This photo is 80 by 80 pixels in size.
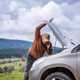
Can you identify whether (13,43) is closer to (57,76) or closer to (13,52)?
(13,52)

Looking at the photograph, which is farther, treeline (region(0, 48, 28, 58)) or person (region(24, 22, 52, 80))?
treeline (region(0, 48, 28, 58))

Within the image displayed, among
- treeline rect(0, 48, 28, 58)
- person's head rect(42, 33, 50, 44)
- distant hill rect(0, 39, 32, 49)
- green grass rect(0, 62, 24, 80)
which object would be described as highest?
person's head rect(42, 33, 50, 44)

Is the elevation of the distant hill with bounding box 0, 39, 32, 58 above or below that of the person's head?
below

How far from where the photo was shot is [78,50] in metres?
10.9

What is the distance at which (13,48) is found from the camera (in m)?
14.2

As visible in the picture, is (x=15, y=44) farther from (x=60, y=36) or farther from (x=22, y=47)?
(x=60, y=36)

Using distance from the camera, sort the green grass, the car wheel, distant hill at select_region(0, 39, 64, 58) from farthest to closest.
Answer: distant hill at select_region(0, 39, 64, 58), the green grass, the car wheel

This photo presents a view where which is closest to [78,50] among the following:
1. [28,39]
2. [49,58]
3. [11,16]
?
[49,58]

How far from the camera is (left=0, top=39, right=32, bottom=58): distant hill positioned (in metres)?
14.2

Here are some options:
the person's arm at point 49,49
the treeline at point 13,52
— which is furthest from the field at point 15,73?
the person's arm at point 49,49

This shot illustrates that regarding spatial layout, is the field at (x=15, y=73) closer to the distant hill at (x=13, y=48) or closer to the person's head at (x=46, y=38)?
the distant hill at (x=13, y=48)

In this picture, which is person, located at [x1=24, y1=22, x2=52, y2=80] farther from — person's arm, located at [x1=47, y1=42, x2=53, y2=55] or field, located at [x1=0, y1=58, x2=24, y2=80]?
field, located at [x1=0, y1=58, x2=24, y2=80]

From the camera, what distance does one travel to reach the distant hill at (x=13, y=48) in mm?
14211

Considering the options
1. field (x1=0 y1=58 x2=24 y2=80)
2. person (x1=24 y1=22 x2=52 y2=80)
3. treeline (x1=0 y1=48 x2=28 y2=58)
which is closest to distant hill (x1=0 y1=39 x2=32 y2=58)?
treeline (x1=0 y1=48 x2=28 y2=58)
